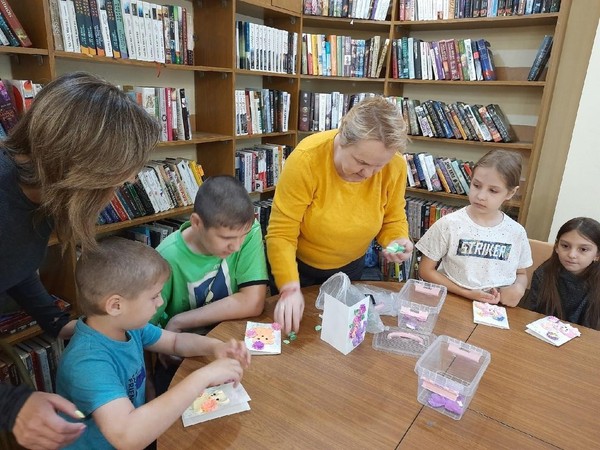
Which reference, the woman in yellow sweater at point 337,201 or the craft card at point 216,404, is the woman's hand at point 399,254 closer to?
the woman in yellow sweater at point 337,201

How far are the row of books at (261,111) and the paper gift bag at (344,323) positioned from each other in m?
1.84

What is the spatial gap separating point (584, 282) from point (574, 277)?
43 millimetres

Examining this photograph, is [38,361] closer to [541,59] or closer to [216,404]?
[216,404]

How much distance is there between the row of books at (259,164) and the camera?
9.56 feet

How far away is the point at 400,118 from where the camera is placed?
4.56 feet

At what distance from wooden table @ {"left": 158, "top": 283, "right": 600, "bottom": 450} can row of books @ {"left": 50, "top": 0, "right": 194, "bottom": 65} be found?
1.49 metres

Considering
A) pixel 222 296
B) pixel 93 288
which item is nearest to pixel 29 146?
pixel 93 288

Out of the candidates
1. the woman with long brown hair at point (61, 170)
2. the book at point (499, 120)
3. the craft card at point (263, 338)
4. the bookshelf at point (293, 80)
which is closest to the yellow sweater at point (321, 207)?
the craft card at point (263, 338)

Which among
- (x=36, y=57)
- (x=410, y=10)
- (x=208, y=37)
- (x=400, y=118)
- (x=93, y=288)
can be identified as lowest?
(x=93, y=288)

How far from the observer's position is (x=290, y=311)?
1.34 metres

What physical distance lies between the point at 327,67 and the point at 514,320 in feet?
8.02

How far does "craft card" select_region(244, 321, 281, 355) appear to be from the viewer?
1217 mm

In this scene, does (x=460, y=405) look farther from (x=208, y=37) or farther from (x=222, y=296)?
(x=208, y=37)

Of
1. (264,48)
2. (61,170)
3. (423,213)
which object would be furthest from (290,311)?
(423,213)
